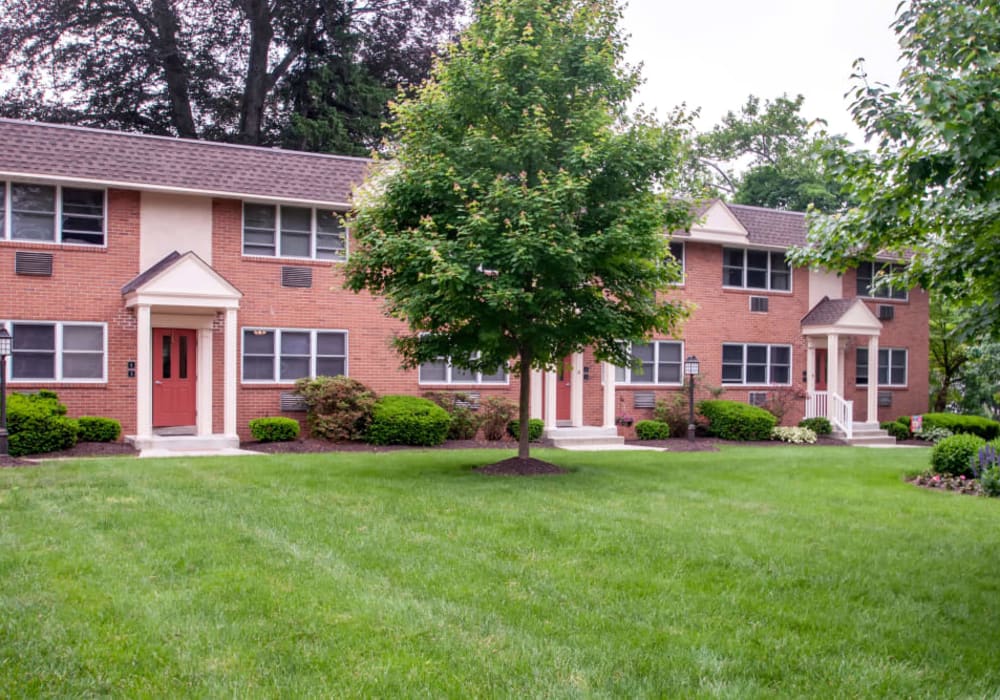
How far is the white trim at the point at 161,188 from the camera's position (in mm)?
16859

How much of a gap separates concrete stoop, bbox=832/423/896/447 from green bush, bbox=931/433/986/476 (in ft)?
29.0

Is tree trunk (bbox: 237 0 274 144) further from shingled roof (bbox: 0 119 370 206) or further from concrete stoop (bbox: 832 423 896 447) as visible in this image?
concrete stoop (bbox: 832 423 896 447)

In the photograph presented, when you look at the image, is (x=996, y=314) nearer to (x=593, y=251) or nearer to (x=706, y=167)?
(x=593, y=251)

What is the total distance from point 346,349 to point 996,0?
619 inches

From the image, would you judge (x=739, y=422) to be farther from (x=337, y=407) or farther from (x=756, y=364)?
(x=337, y=407)

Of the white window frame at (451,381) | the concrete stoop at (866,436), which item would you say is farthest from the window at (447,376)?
the concrete stoop at (866,436)

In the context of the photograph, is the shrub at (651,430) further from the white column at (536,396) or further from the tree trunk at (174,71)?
the tree trunk at (174,71)

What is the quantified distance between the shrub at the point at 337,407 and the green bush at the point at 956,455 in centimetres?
1071

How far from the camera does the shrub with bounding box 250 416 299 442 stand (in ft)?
59.6

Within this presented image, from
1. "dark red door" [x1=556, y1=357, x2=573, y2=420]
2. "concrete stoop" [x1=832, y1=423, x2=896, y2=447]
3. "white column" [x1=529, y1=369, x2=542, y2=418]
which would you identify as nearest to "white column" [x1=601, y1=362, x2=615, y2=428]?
"dark red door" [x1=556, y1=357, x2=573, y2=420]

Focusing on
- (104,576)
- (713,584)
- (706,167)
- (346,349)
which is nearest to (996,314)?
(713,584)

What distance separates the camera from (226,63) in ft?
108

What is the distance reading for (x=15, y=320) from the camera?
672 inches

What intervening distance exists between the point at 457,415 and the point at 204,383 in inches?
213
